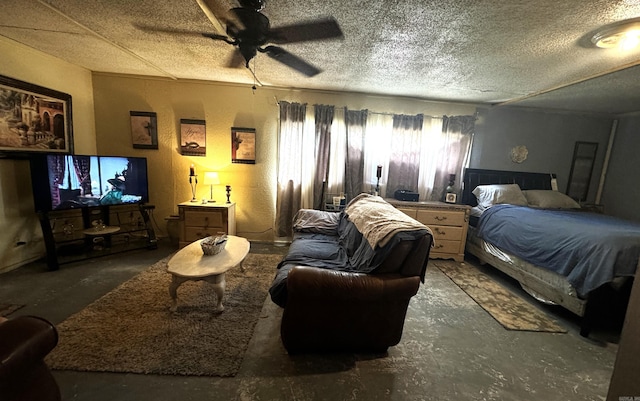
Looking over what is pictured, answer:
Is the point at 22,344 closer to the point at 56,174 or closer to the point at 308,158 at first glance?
the point at 56,174

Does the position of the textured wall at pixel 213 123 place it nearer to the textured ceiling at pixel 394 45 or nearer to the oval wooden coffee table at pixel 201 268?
the textured ceiling at pixel 394 45

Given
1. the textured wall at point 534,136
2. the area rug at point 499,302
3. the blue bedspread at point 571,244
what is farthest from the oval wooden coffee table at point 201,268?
the textured wall at point 534,136

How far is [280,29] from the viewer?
1.95 metres

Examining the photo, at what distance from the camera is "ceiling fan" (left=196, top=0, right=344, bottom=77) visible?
1.47 metres

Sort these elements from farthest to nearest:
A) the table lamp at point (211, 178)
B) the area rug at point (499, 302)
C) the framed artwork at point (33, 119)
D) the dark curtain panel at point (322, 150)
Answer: the dark curtain panel at point (322, 150)
the table lamp at point (211, 178)
the framed artwork at point (33, 119)
the area rug at point (499, 302)

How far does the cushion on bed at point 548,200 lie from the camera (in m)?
3.57

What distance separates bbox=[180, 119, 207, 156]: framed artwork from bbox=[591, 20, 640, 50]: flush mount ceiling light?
4.12 meters

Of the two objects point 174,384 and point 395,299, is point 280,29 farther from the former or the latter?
point 174,384

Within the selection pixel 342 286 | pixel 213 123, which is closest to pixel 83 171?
pixel 213 123

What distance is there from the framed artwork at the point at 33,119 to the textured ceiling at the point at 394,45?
466 mm

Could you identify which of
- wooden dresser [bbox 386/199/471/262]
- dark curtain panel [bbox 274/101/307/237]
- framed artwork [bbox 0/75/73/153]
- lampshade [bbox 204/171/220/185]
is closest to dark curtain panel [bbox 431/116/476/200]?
wooden dresser [bbox 386/199/471/262]

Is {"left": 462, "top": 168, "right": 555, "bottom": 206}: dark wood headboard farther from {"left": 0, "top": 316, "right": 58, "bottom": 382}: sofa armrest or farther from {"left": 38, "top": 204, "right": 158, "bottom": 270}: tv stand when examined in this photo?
{"left": 38, "top": 204, "right": 158, "bottom": 270}: tv stand

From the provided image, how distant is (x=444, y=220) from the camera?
11.5 feet

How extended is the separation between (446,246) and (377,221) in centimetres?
214
